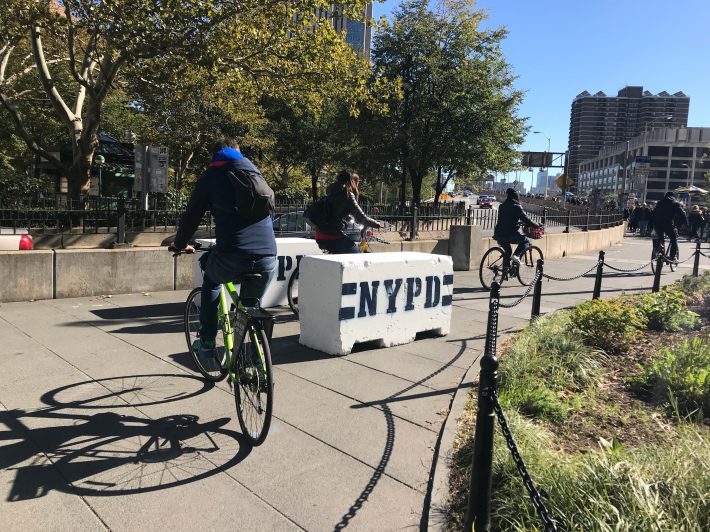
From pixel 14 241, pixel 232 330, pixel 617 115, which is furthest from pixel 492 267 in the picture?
pixel 617 115

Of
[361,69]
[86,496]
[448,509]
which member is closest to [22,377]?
[86,496]

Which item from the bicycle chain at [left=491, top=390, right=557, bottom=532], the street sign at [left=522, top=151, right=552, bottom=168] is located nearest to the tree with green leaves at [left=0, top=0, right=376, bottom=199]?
the bicycle chain at [left=491, top=390, right=557, bottom=532]

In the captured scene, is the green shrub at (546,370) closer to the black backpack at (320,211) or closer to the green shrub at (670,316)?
the green shrub at (670,316)

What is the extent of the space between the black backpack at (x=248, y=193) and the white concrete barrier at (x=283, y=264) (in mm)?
3905

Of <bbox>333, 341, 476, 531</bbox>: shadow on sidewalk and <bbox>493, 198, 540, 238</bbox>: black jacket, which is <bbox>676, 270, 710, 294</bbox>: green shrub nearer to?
<bbox>493, 198, 540, 238</bbox>: black jacket

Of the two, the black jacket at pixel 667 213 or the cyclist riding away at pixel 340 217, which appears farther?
the black jacket at pixel 667 213

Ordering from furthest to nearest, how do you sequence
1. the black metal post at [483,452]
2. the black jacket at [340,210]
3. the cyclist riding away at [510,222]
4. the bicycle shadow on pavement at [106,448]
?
the cyclist riding away at [510,222] → the black jacket at [340,210] → the bicycle shadow on pavement at [106,448] → the black metal post at [483,452]

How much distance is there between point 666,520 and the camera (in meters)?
2.60

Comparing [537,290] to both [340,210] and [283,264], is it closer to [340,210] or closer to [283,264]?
[340,210]

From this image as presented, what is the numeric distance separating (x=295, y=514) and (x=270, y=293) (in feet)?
16.9

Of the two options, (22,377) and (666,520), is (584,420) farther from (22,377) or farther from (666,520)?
(22,377)

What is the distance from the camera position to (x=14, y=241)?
809cm

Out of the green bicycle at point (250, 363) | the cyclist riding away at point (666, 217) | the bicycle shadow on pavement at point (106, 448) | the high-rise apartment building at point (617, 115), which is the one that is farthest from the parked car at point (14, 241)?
the high-rise apartment building at point (617, 115)

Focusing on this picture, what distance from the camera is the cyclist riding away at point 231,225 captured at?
3945 mm
